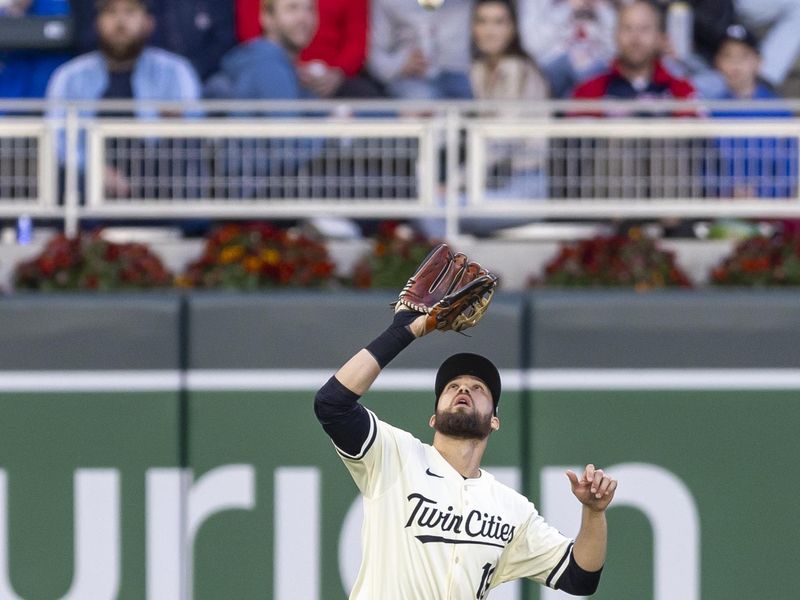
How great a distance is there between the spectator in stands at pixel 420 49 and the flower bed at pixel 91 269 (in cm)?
224

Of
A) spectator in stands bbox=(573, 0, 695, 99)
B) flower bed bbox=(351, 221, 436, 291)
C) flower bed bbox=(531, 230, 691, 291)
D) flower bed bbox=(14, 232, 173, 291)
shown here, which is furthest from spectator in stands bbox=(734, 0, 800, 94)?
flower bed bbox=(14, 232, 173, 291)

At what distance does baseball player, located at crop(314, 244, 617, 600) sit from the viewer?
15.8 feet

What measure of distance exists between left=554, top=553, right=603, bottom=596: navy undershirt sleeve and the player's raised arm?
2.71 ft

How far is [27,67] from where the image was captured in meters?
9.70

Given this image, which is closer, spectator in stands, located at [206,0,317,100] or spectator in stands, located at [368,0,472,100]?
spectator in stands, located at [206,0,317,100]

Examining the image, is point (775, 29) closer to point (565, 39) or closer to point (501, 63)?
point (565, 39)

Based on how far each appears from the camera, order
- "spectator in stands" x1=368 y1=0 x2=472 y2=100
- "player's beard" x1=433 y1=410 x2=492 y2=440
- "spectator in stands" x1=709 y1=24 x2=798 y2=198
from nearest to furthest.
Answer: "player's beard" x1=433 y1=410 x2=492 y2=440 → "spectator in stands" x1=709 y1=24 x2=798 y2=198 → "spectator in stands" x1=368 y1=0 x2=472 y2=100

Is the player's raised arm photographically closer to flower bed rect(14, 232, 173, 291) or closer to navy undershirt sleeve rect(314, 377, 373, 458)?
navy undershirt sleeve rect(314, 377, 373, 458)

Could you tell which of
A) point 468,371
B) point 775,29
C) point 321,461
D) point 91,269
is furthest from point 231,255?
point 775,29

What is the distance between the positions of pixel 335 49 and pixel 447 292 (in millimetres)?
4710

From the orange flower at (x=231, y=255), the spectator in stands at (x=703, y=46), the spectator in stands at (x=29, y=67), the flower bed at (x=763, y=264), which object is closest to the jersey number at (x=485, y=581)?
the orange flower at (x=231, y=255)

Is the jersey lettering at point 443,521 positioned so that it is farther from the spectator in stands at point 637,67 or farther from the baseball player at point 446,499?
the spectator in stands at point 637,67

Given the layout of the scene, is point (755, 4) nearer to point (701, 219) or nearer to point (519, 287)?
point (701, 219)

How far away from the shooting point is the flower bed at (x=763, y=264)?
25.8 ft
